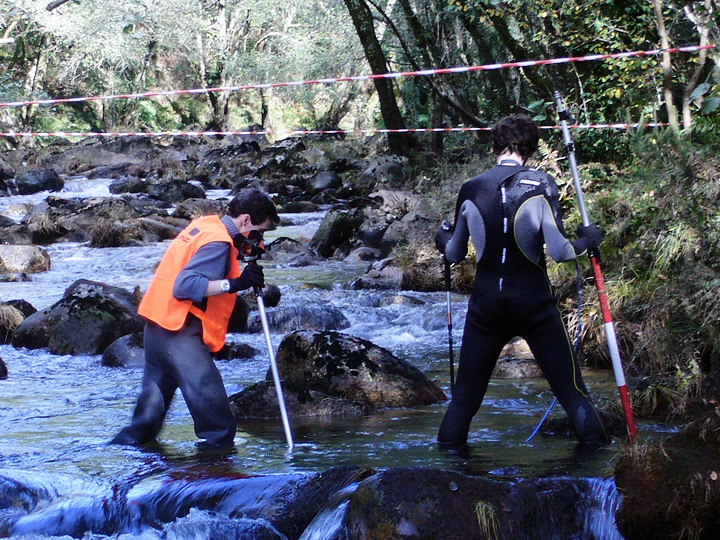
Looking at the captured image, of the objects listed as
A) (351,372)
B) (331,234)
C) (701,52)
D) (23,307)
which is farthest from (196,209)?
(351,372)

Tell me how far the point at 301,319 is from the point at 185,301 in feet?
21.0

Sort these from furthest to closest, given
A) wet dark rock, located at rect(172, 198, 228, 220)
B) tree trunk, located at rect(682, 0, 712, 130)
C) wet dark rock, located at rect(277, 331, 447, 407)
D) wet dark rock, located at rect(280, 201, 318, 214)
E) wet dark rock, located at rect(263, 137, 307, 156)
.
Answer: wet dark rock, located at rect(263, 137, 307, 156), wet dark rock, located at rect(280, 201, 318, 214), wet dark rock, located at rect(172, 198, 228, 220), tree trunk, located at rect(682, 0, 712, 130), wet dark rock, located at rect(277, 331, 447, 407)

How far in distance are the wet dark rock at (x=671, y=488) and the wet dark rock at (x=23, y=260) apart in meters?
13.6

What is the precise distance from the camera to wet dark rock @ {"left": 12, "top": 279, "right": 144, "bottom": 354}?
989 centimetres

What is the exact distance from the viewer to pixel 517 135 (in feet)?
15.2

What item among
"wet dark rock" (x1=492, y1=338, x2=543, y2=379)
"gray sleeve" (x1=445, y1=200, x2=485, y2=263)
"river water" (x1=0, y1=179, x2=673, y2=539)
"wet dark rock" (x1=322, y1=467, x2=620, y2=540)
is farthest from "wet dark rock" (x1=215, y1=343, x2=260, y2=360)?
"wet dark rock" (x1=322, y1=467, x2=620, y2=540)

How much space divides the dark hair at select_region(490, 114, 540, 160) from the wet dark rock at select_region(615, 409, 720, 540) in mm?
1606

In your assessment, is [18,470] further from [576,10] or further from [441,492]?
[576,10]

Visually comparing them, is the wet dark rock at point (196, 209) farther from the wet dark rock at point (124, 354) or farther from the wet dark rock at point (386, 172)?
the wet dark rock at point (124, 354)

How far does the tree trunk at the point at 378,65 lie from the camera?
21.4m

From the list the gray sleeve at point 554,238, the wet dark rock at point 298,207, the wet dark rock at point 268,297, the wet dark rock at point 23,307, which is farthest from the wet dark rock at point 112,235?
the gray sleeve at point 554,238

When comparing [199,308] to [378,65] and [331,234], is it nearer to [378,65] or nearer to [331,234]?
[331,234]

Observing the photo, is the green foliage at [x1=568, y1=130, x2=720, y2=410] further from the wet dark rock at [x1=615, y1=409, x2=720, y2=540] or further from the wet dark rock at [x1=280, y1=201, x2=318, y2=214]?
the wet dark rock at [x1=280, y1=201, x2=318, y2=214]

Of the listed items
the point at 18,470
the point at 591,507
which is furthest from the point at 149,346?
the point at 591,507
